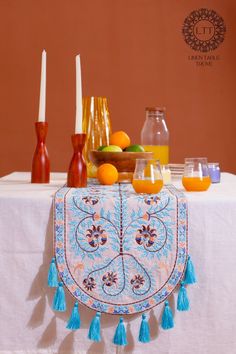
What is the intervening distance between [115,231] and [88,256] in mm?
84

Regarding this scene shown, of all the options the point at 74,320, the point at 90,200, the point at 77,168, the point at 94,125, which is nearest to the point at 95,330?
the point at 74,320

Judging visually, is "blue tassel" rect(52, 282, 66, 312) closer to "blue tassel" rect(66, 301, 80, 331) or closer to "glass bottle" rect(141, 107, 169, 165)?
"blue tassel" rect(66, 301, 80, 331)

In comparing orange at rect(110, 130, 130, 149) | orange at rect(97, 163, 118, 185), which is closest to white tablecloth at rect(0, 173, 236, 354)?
orange at rect(97, 163, 118, 185)

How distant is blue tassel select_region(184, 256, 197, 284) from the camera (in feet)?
4.10

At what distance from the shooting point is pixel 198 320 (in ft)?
4.23

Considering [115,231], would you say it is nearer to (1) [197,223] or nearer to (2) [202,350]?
(1) [197,223]

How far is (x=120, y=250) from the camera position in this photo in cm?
127

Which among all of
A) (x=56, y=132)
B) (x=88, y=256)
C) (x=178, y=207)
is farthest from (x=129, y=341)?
(x=56, y=132)

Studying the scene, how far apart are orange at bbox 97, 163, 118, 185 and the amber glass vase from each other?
0.78 feet

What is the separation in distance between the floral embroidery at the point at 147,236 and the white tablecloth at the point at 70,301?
0.09 meters

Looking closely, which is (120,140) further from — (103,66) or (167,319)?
(103,66)

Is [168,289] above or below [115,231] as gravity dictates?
below

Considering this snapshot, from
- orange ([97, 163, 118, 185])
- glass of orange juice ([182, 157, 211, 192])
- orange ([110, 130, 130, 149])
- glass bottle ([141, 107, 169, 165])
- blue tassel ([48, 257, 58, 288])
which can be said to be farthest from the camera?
glass bottle ([141, 107, 169, 165])

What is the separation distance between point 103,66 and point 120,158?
2409 mm
